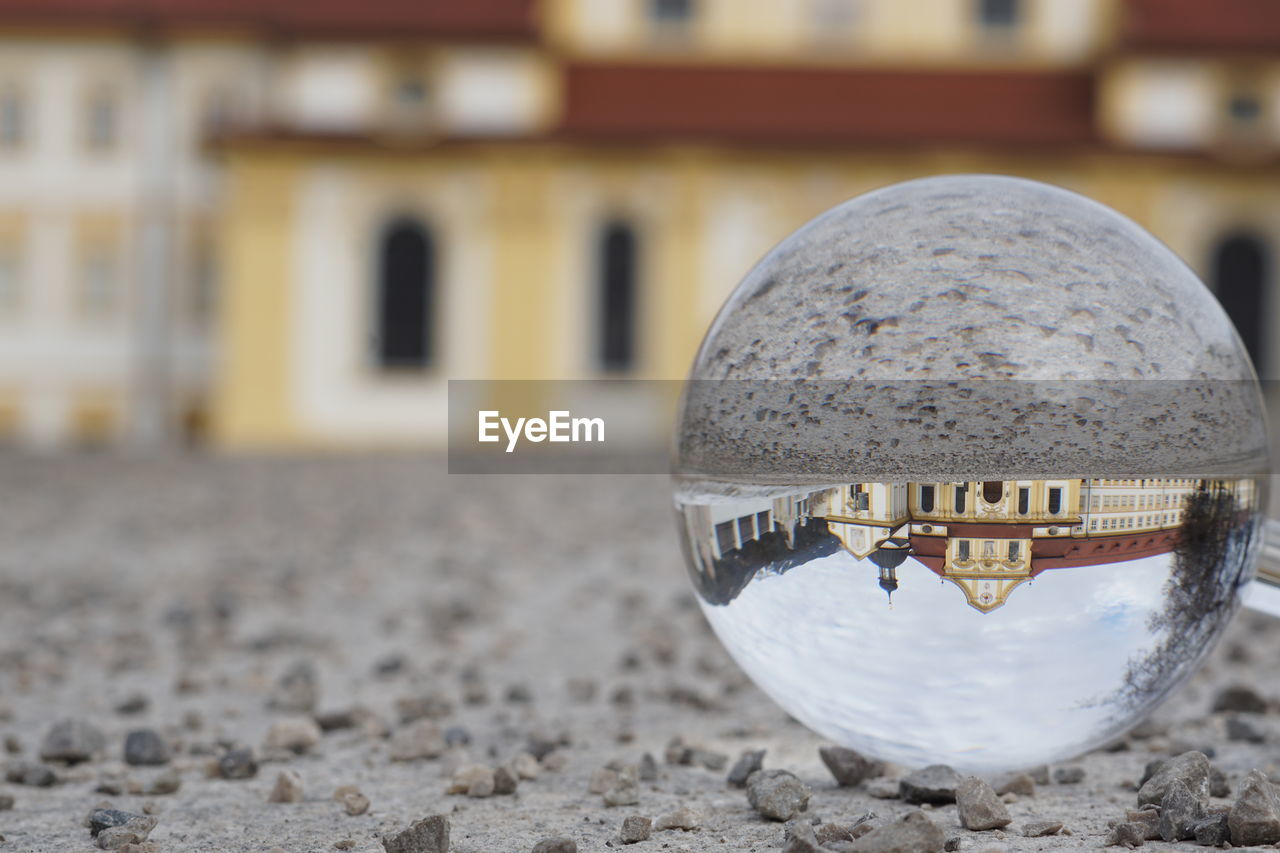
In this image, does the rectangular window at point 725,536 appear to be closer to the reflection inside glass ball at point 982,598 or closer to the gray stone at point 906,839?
the reflection inside glass ball at point 982,598

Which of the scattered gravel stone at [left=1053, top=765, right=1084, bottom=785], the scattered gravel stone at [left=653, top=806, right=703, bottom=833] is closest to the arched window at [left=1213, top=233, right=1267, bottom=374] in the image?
the scattered gravel stone at [left=1053, top=765, right=1084, bottom=785]

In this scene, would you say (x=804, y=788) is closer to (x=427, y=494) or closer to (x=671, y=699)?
(x=671, y=699)

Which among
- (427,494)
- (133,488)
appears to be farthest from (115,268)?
(427,494)

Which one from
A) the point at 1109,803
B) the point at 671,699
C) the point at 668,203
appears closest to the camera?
the point at 1109,803

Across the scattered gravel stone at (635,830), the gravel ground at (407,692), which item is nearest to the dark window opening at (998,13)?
the gravel ground at (407,692)

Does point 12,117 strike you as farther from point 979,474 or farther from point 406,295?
point 979,474

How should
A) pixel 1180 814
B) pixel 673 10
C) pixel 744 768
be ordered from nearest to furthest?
pixel 1180 814 → pixel 744 768 → pixel 673 10

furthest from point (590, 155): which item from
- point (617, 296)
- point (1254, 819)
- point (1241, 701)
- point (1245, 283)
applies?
point (1254, 819)
